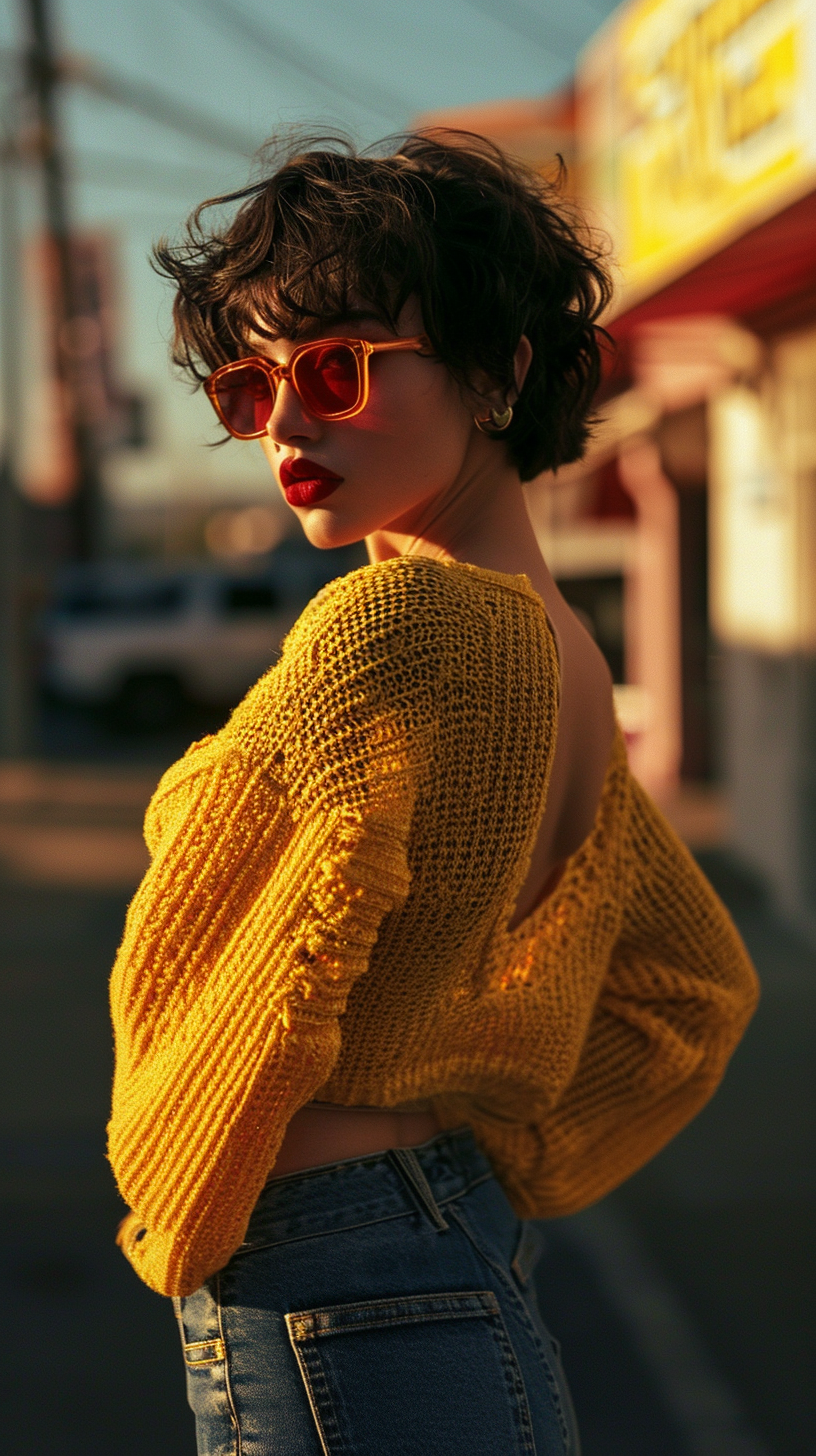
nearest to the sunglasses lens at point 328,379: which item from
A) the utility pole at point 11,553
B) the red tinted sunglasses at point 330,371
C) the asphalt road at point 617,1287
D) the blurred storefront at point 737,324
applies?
the red tinted sunglasses at point 330,371

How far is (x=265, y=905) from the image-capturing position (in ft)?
3.74

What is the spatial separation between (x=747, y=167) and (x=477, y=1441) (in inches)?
290

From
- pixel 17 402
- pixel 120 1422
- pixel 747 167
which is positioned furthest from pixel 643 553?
pixel 120 1422

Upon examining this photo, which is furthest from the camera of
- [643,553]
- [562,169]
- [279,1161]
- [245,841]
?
[643,553]

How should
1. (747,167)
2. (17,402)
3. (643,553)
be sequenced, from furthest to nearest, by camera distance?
1. (17,402)
2. (643,553)
3. (747,167)

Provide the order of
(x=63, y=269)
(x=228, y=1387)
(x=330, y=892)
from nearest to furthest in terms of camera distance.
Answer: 1. (x=330, y=892)
2. (x=228, y=1387)
3. (x=63, y=269)

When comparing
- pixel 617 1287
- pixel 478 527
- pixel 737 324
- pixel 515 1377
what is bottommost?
pixel 617 1287

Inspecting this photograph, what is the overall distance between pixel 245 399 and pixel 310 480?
0.42 feet

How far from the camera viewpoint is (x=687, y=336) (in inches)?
307

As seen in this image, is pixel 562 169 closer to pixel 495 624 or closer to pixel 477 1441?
pixel 495 624

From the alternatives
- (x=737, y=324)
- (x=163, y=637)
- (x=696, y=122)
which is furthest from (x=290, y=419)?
(x=163, y=637)

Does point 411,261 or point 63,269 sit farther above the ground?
point 63,269

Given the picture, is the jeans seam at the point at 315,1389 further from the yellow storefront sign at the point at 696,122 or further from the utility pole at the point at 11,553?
the utility pole at the point at 11,553

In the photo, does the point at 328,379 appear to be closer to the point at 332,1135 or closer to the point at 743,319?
the point at 332,1135
